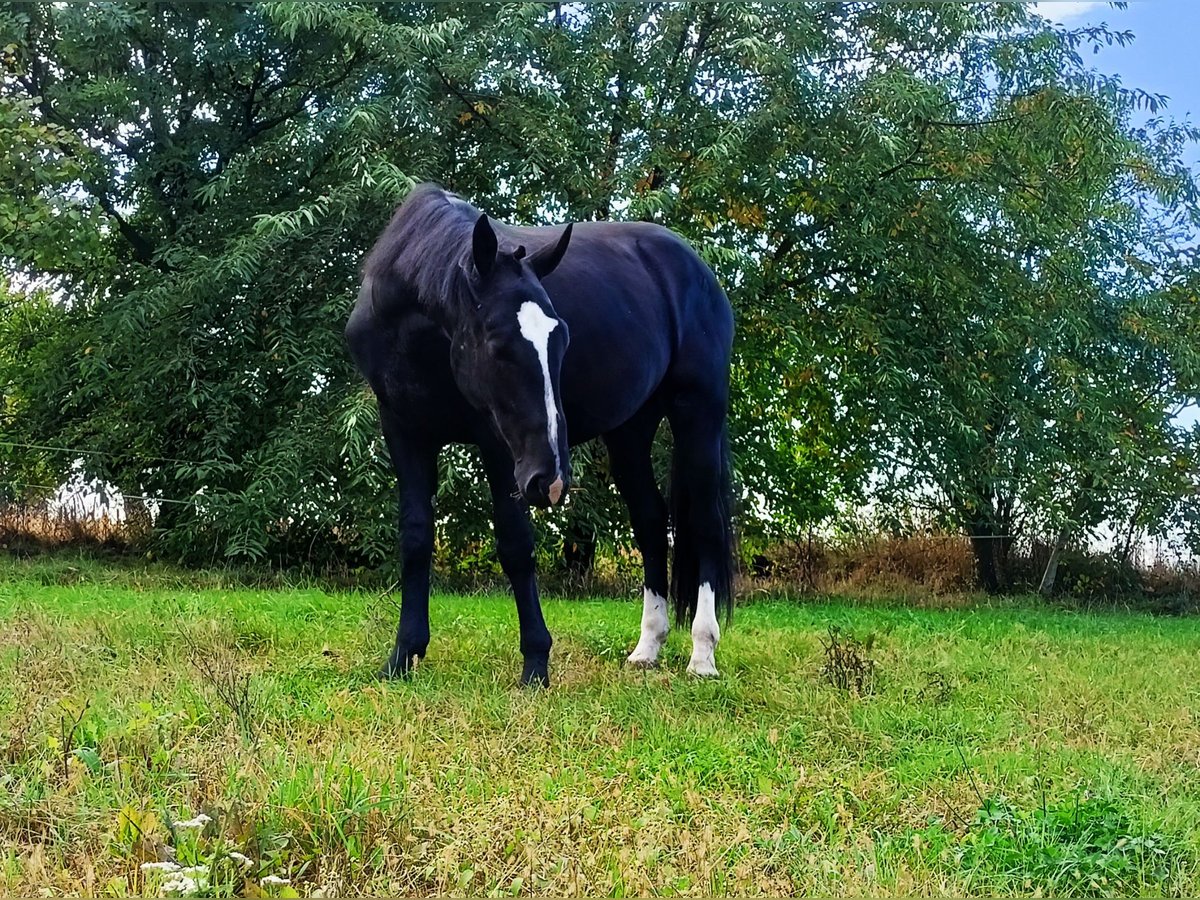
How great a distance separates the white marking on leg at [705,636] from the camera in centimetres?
470

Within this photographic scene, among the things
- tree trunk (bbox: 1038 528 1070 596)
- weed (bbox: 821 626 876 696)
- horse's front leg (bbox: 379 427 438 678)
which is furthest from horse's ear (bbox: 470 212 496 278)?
tree trunk (bbox: 1038 528 1070 596)

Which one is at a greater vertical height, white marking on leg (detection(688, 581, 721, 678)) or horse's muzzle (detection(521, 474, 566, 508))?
horse's muzzle (detection(521, 474, 566, 508))

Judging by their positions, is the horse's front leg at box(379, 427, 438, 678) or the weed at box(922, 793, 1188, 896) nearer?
the weed at box(922, 793, 1188, 896)

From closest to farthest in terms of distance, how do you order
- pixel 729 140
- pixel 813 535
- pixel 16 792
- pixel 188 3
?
pixel 16 792 < pixel 729 140 < pixel 188 3 < pixel 813 535

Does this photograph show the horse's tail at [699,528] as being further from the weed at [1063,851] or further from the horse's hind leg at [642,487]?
the weed at [1063,851]

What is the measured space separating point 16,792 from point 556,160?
7.65m

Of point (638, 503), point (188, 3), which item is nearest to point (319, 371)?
point (188, 3)

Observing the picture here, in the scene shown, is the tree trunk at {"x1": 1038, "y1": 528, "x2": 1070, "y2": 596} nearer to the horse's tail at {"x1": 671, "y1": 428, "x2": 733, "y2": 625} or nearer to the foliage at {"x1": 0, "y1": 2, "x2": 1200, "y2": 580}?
the foliage at {"x1": 0, "y1": 2, "x2": 1200, "y2": 580}

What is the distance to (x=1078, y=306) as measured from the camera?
10766 millimetres

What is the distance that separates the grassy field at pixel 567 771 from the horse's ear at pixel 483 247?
Answer: 154cm

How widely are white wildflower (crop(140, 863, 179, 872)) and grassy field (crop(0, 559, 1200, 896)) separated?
2 centimetres

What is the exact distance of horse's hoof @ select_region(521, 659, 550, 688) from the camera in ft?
13.5

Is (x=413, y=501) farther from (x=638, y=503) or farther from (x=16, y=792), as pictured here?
(x=16, y=792)

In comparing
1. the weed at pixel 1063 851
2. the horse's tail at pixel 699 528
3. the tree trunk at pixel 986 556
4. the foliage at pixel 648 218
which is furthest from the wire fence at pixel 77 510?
the weed at pixel 1063 851
